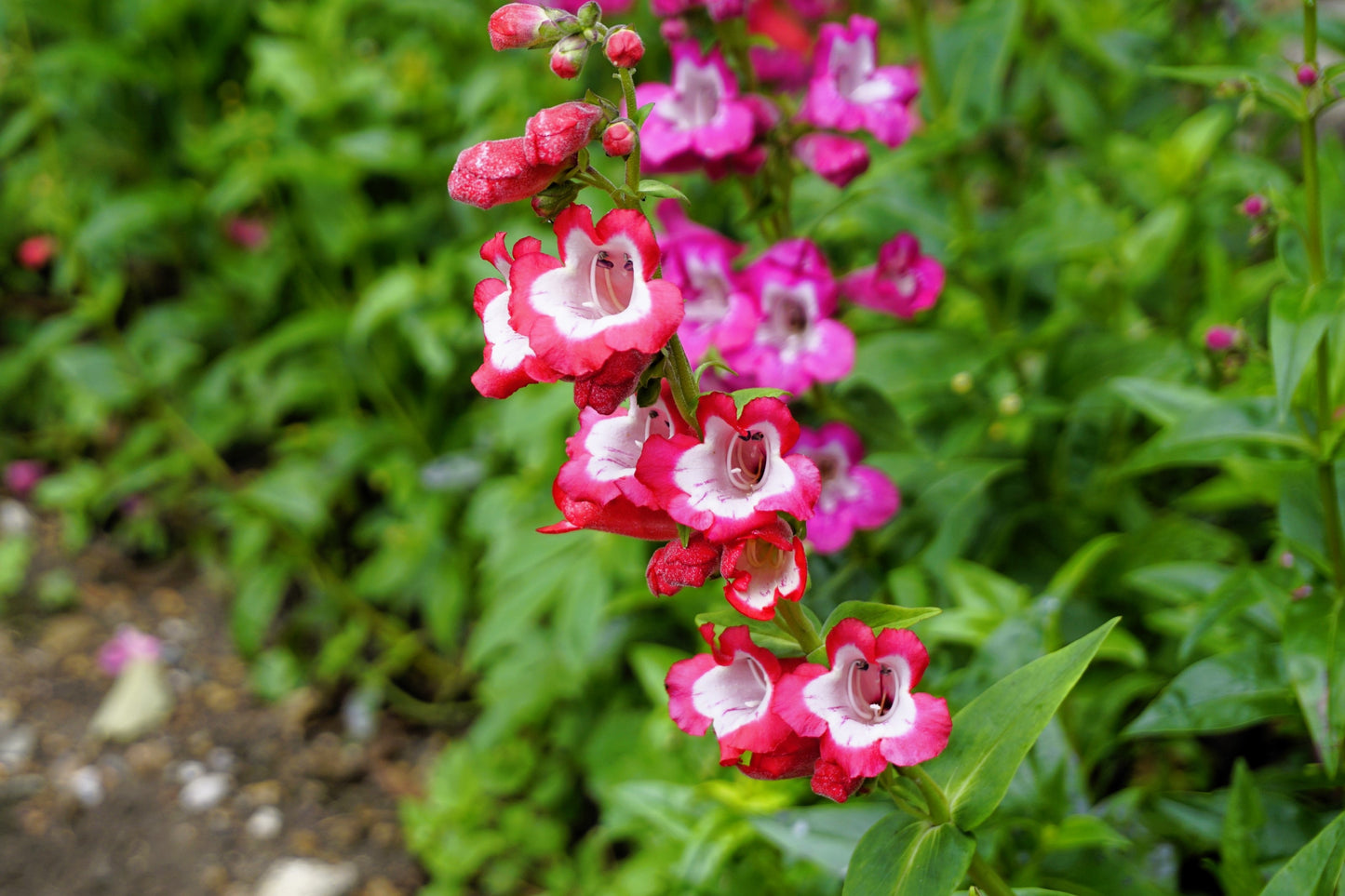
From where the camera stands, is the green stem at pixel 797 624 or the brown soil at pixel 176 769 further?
the brown soil at pixel 176 769

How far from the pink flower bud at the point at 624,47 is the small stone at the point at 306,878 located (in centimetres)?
195

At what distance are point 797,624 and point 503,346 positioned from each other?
0.32 m

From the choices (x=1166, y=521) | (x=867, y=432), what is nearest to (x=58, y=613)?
(x=867, y=432)

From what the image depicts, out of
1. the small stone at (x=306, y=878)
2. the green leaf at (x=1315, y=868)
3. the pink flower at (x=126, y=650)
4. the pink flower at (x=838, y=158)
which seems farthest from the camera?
the pink flower at (x=126, y=650)

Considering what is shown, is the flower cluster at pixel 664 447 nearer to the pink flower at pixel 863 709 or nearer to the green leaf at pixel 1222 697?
the pink flower at pixel 863 709

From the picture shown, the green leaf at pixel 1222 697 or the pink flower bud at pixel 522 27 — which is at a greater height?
the pink flower bud at pixel 522 27

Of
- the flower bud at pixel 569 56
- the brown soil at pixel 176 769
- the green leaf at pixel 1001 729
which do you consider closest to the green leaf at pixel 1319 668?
the green leaf at pixel 1001 729

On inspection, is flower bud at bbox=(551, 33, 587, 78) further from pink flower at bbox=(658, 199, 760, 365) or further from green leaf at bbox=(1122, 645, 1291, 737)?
green leaf at bbox=(1122, 645, 1291, 737)

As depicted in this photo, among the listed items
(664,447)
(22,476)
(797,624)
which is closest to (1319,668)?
(797,624)

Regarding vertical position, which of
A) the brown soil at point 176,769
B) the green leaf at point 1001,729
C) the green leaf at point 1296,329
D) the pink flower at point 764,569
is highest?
the green leaf at point 1296,329

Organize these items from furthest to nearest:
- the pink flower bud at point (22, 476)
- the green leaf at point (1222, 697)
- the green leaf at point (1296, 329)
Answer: the pink flower bud at point (22, 476) < the green leaf at point (1222, 697) < the green leaf at point (1296, 329)

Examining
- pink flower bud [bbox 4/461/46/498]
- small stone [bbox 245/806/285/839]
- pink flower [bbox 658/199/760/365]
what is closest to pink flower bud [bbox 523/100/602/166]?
pink flower [bbox 658/199/760/365]

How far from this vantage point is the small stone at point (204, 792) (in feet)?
7.59

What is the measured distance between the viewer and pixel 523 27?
0.76m
